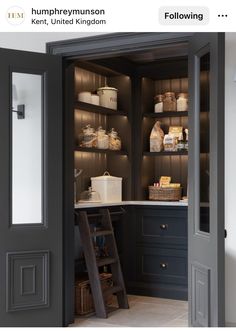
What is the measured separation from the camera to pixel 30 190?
4.23 m

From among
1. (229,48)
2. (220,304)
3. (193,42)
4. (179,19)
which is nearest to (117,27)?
(179,19)

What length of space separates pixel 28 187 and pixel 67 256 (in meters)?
0.71

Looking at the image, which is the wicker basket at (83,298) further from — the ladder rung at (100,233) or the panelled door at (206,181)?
the panelled door at (206,181)

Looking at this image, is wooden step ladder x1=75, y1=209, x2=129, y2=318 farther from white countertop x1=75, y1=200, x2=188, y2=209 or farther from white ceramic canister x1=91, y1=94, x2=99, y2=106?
white ceramic canister x1=91, y1=94, x2=99, y2=106

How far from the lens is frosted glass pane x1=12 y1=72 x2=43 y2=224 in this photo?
164 inches

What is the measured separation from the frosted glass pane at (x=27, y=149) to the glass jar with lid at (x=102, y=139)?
1.53 m

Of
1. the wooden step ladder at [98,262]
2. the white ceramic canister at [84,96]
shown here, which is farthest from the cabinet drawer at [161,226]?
the white ceramic canister at [84,96]

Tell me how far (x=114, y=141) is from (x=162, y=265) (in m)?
1.46

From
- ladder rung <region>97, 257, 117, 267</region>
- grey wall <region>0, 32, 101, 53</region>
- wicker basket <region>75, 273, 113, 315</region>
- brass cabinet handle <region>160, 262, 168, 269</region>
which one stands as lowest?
wicker basket <region>75, 273, 113, 315</region>

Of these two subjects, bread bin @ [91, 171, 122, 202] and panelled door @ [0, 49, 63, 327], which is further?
bread bin @ [91, 171, 122, 202]

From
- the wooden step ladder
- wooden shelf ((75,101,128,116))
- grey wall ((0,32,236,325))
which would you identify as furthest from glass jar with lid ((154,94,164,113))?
grey wall ((0,32,236,325))

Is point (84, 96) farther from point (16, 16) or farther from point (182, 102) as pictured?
point (16, 16)

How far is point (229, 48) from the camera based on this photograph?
12.2 feet

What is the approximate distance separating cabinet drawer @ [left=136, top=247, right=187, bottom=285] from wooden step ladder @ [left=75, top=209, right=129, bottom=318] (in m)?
0.64
